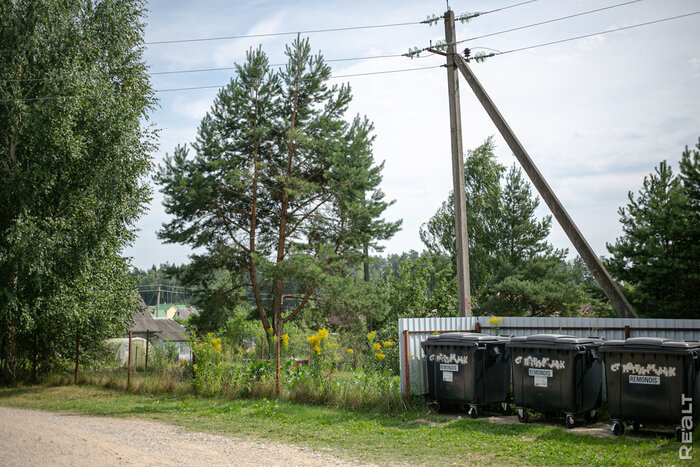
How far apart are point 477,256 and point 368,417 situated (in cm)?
2208

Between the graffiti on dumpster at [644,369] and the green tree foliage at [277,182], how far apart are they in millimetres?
13739

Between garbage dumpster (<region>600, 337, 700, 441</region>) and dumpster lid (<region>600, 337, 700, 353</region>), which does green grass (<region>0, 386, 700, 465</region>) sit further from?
dumpster lid (<region>600, 337, 700, 353</region>)

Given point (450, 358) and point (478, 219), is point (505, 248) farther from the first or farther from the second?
point (450, 358)

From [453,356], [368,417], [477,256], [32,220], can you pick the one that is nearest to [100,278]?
[32,220]

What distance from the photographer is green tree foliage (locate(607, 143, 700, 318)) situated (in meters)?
15.1

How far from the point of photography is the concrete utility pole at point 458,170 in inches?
480

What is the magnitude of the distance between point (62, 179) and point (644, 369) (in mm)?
15991

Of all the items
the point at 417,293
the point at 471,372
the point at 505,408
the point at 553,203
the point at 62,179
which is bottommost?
the point at 505,408

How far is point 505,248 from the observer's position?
29.9 m

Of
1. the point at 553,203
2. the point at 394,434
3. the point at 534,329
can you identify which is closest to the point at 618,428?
the point at 394,434

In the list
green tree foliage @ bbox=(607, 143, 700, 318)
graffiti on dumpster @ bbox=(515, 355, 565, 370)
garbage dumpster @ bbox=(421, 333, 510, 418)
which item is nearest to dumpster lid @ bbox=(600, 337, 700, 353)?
graffiti on dumpster @ bbox=(515, 355, 565, 370)

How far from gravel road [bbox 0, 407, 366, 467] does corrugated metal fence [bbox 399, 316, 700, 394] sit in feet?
11.4

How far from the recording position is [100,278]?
55.1 ft

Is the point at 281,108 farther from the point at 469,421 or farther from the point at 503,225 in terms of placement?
the point at 469,421
